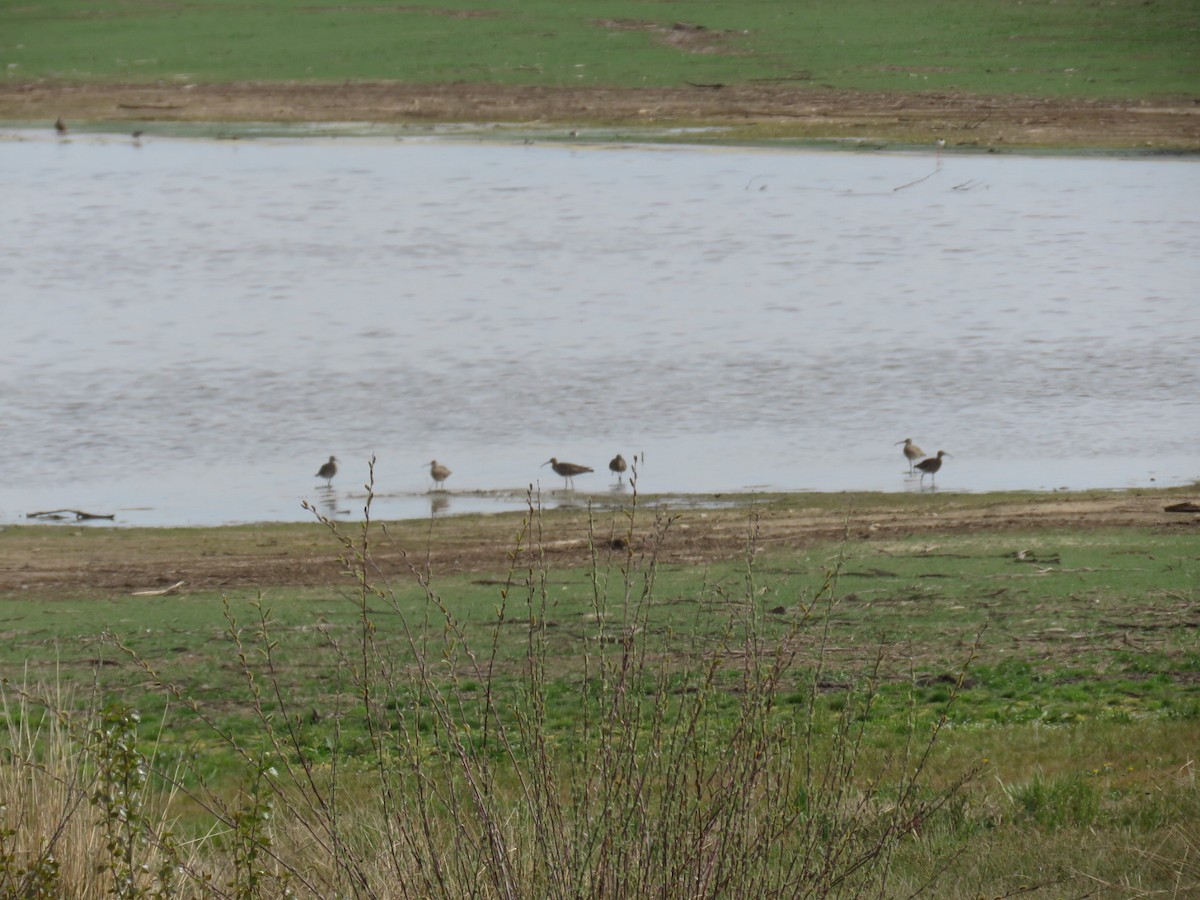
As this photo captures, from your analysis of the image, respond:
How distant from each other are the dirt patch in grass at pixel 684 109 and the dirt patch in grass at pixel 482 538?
2392 cm

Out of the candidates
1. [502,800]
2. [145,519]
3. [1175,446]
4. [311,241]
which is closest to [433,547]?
[145,519]

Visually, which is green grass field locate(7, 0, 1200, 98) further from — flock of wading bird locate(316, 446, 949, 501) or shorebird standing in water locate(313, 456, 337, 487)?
shorebird standing in water locate(313, 456, 337, 487)

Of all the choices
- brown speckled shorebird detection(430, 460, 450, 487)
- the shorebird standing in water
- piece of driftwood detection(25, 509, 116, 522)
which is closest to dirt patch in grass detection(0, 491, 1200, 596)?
piece of driftwood detection(25, 509, 116, 522)

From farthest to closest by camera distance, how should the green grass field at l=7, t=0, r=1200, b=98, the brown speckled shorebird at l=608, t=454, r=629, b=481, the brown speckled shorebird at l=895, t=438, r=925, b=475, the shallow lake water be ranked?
the green grass field at l=7, t=0, r=1200, b=98 < the shallow lake water < the brown speckled shorebird at l=895, t=438, r=925, b=475 < the brown speckled shorebird at l=608, t=454, r=629, b=481

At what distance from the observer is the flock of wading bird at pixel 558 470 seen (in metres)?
16.7

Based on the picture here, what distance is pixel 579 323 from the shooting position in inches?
976

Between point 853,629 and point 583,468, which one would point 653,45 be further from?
point 853,629

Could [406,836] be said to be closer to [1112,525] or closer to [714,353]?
[1112,525]

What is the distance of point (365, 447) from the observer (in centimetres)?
1859

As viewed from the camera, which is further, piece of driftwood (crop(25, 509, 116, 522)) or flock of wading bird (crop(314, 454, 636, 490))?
flock of wading bird (crop(314, 454, 636, 490))

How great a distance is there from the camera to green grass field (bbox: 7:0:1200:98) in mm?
42438

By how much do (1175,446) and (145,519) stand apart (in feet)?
34.2

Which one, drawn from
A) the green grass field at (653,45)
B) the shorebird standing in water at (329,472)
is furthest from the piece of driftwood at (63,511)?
the green grass field at (653,45)

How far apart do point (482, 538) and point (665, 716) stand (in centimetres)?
610
